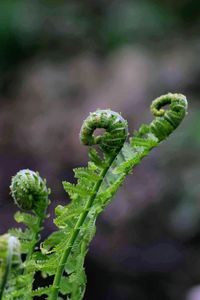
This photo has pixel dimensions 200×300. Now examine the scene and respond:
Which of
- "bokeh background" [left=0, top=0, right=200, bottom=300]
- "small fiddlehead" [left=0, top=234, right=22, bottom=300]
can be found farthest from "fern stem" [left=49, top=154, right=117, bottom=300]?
"bokeh background" [left=0, top=0, right=200, bottom=300]

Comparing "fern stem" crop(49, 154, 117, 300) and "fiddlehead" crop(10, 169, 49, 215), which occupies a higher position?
"fiddlehead" crop(10, 169, 49, 215)

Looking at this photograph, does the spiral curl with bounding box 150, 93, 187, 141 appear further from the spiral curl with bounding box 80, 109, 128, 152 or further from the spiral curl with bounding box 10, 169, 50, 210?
the spiral curl with bounding box 10, 169, 50, 210

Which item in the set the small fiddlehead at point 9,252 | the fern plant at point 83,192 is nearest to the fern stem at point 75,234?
the fern plant at point 83,192

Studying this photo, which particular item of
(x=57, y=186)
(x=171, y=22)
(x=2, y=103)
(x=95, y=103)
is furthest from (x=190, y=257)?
(x=171, y=22)

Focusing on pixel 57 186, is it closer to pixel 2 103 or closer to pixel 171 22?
pixel 2 103

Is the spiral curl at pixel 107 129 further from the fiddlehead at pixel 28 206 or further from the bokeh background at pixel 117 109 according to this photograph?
the bokeh background at pixel 117 109

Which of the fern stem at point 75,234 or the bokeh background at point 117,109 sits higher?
the bokeh background at point 117,109
